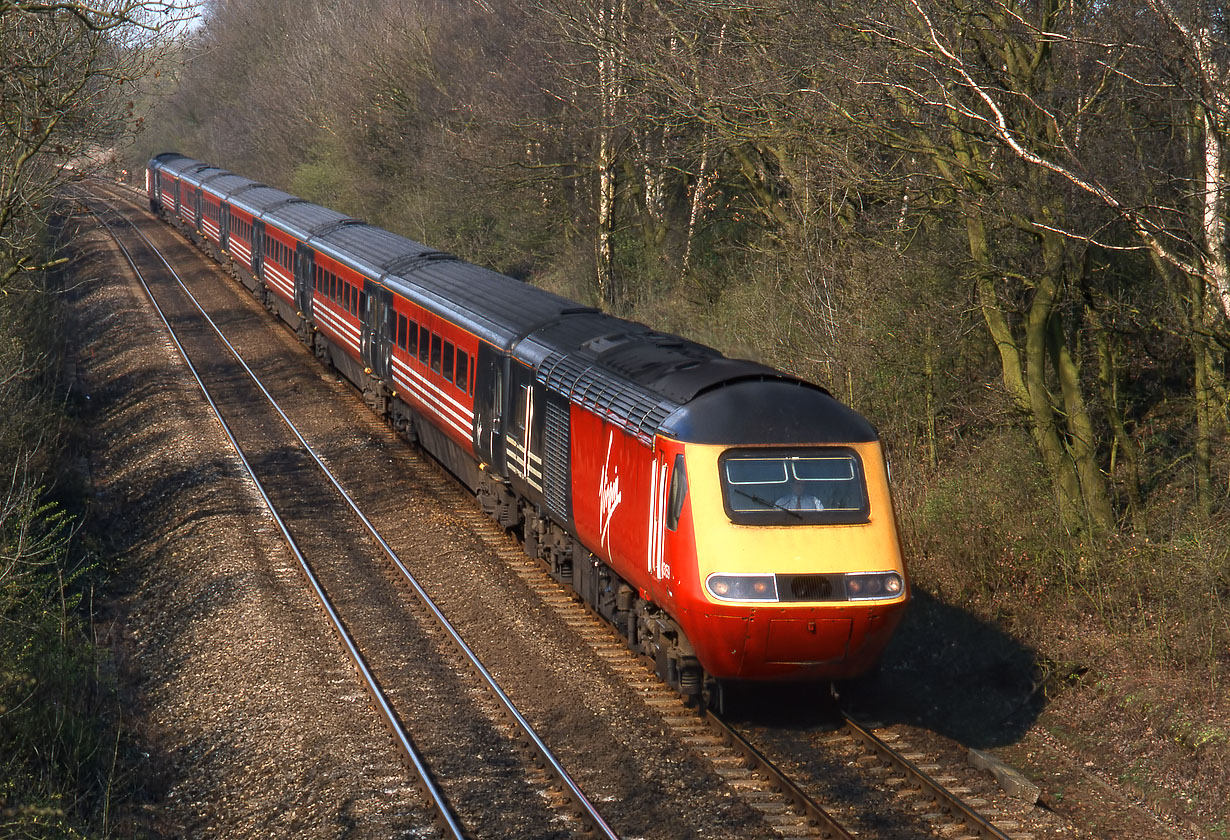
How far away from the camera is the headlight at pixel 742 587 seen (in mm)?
8383

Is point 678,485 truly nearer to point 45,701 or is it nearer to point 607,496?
point 607,496

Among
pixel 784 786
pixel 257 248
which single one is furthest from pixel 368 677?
pixel 257 248

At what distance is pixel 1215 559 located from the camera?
384 inches

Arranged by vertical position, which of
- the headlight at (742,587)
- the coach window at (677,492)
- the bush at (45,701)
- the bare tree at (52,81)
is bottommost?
the bush at (45,701)

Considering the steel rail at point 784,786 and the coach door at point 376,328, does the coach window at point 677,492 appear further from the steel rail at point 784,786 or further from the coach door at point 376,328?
the coach door at point 376,328

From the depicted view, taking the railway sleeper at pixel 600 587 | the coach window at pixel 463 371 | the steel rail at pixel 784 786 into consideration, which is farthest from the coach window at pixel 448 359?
the steel rail at pixel 784 786

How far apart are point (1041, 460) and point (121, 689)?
32.0 ft

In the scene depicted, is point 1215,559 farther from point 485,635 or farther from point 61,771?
point 61,771

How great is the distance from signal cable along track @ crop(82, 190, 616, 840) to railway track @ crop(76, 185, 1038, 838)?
0.52 ft

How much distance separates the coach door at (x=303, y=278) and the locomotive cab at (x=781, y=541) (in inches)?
636

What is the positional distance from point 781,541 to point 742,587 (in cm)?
47

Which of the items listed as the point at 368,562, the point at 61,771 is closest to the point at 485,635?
the point at 368,562

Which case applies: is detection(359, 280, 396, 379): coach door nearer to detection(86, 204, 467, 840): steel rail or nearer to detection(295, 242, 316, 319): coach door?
detection(86, 204, 467, 840): steel rail

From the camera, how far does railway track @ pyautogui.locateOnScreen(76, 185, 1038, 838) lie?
7723 mm
